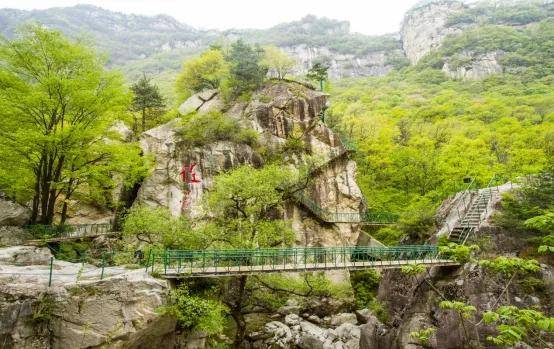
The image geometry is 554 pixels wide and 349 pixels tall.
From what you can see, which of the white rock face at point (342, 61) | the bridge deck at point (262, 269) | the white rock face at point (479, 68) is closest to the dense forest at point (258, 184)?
the bridge deck at point (262, 269)

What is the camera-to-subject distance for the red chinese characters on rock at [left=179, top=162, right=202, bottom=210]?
989 inches

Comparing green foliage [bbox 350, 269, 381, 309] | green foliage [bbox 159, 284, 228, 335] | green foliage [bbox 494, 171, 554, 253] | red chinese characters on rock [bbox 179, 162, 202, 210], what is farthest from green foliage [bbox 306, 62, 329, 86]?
green foliage [bbox 159, 284, 228, 335]

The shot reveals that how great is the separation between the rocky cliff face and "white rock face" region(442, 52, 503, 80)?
67273 mm

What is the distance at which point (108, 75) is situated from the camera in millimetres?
20281

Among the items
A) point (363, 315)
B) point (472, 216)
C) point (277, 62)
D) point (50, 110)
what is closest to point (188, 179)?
point (50, 110)

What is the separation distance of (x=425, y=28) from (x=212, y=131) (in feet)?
418

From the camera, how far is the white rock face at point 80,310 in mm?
10242

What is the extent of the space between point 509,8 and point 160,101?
130512 millimetres

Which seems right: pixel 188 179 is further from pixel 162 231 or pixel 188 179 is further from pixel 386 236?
pixel 386 236

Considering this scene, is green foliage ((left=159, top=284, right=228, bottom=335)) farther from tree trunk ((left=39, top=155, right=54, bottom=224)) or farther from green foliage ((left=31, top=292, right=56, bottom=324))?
tree trunk ((left=39, top=155, right=54, bottom=224))

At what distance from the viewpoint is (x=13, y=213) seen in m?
19.0

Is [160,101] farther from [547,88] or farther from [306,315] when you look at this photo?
[547,88]

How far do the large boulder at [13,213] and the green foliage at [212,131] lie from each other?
1082 centimetres

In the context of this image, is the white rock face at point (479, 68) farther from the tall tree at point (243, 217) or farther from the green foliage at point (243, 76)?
the tall tree at point (243, 217)
